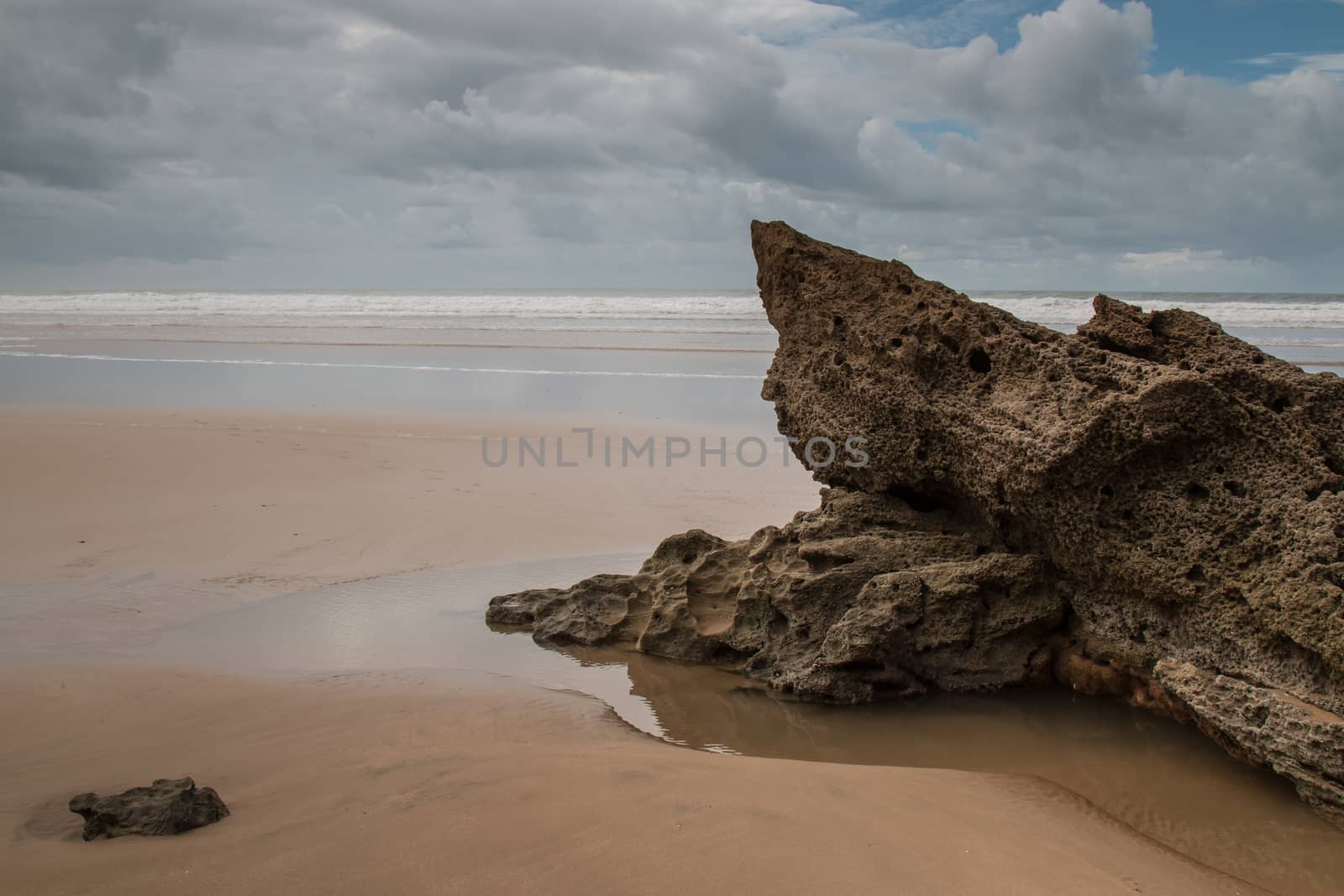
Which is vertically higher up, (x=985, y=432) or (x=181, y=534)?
(x=985, y=432)

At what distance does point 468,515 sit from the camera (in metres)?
8.23

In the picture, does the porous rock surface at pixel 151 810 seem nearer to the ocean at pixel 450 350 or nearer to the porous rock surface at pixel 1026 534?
the porous rock surface at pixel 1026 534

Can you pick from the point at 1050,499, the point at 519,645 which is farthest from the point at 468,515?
the point at 1050,499

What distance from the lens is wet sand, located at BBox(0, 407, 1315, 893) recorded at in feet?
9.59

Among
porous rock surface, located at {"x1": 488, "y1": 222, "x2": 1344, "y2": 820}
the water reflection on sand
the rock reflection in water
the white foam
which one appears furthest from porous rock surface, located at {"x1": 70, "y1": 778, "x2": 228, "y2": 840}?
the white foam

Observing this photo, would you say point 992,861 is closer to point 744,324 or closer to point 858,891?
point 858,891

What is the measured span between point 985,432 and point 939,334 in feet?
1.96

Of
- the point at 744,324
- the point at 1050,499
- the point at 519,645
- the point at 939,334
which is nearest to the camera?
the point at 1050,499

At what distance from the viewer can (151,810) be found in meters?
3.06

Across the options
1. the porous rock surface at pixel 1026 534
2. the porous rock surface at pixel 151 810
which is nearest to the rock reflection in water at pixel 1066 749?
the porous rock surface at pixel 1026 534

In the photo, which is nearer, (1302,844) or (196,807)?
(196,807)

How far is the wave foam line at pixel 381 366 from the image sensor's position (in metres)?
17.9

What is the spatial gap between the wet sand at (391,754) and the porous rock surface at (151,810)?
0.07m

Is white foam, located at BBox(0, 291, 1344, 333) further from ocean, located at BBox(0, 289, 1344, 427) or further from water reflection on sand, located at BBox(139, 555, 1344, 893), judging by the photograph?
water reflection on sand, located at BBox(139, 555, 1344, 893)
